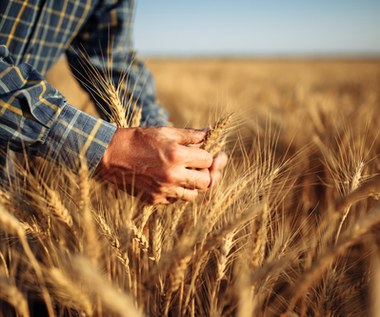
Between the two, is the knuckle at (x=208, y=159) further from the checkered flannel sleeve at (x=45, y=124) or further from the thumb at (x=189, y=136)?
the checkered flannel sleeve at (x=45, y=124)

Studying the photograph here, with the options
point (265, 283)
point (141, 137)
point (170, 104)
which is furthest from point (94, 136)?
point (170, 104)

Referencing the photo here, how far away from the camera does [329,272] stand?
2.18 ft

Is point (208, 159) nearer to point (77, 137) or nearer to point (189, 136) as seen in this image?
point (189, 136)

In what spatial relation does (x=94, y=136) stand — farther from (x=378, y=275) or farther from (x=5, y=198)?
(x=378, y=275)

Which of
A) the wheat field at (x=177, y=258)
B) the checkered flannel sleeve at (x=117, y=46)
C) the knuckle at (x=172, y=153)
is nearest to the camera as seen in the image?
the wheat field at (x=177, y=258)

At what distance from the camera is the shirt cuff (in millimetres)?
649

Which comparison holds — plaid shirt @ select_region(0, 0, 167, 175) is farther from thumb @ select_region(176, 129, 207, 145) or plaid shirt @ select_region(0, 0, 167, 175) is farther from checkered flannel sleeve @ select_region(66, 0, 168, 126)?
thumb @ select_region(176, 129, 207, 145)

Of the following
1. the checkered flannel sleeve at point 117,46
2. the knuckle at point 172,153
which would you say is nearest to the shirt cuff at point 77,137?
the knuckle at point 172,153

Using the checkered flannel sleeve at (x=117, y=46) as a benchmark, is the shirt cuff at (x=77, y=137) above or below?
below

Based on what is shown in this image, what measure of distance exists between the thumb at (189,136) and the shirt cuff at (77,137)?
0.47 feet

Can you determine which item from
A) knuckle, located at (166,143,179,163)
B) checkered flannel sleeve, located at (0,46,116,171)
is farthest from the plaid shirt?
knuckle, located at (166,143,179,163)

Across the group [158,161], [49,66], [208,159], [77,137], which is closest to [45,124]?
[77,137]

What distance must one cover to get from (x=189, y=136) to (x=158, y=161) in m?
0.09

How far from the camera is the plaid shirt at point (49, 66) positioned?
25.4 inches
